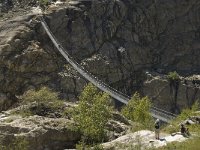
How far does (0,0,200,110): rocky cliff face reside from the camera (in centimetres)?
9069

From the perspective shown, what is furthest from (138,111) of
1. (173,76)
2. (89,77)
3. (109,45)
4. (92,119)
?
(109,45)

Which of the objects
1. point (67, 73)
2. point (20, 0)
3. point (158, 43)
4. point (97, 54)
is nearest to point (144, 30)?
point (158, 43)

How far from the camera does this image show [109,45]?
101 metres

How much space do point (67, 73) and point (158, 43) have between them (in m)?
26.1

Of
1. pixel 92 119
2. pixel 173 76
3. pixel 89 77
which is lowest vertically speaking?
pixel 173 76

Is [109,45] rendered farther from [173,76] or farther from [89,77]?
[173,76]

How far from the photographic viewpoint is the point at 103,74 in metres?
97.1

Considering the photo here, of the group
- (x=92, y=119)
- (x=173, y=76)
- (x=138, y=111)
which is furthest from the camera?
(x=173, y=76)

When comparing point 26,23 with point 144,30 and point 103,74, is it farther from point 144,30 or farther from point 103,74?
point 144,30

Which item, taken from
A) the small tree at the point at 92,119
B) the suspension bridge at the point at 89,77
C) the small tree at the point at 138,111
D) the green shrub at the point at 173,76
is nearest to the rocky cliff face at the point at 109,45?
the suspension bridge at the point at 89,77

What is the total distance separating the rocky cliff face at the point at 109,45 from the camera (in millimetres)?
90688

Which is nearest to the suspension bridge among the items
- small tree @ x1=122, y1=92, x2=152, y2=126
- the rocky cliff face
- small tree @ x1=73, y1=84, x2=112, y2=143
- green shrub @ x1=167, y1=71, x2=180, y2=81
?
the rocky cliff face

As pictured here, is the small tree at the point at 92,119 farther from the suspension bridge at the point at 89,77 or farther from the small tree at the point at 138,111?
the suspension bridge at the point at 89,77

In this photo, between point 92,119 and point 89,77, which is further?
point 89,77
